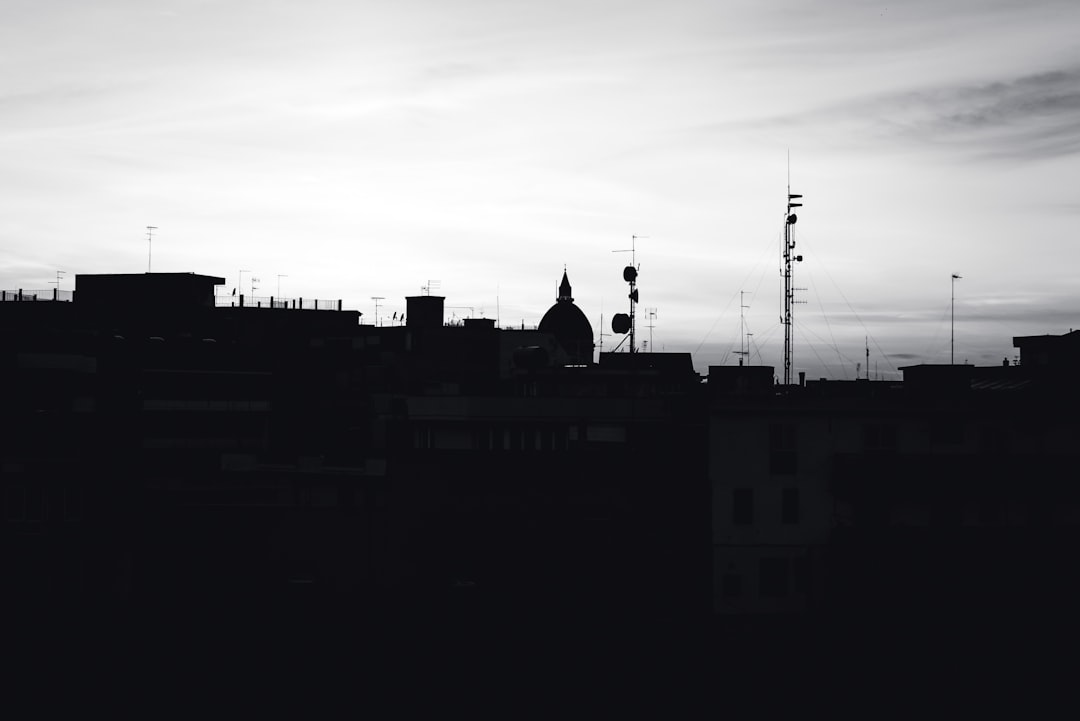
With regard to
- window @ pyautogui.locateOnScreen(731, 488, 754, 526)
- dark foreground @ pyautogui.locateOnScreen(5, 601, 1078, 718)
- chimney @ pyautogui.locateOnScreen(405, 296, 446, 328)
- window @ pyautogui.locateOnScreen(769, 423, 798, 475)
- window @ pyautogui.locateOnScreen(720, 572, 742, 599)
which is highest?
chimney @ pyautogui.locateOnScreen(405, 296, 446, 328)

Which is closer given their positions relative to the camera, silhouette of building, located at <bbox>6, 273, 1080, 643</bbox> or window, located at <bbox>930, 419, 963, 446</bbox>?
silhouette of building, located at <bbox>6, 273, 1080, 643</bbox>

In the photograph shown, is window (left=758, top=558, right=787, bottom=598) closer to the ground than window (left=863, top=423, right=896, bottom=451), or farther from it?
closer to the ground

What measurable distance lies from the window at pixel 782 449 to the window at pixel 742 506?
4.79 feet

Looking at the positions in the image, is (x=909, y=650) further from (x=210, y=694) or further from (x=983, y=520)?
(x=210, y=694)

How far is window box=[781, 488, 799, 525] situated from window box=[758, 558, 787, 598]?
1.94m

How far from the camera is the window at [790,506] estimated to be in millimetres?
54094

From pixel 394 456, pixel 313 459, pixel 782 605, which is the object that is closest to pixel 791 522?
pixel 782 605

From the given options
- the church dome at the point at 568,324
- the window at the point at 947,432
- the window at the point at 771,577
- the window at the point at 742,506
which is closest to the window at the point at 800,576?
A: the window at the point at 771,577

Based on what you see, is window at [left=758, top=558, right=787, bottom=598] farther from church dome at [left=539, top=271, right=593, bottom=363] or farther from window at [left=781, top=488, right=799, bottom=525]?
church dome at [left=539, top=271, right=593, bottom=363]

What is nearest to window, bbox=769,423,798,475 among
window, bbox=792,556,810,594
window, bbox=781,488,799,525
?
window, bbox=781,488,799,525

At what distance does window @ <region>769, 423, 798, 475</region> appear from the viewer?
54.3 metres

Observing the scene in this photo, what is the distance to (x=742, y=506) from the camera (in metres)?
54.1

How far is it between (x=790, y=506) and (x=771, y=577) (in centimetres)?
315

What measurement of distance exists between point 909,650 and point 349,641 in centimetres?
2195
